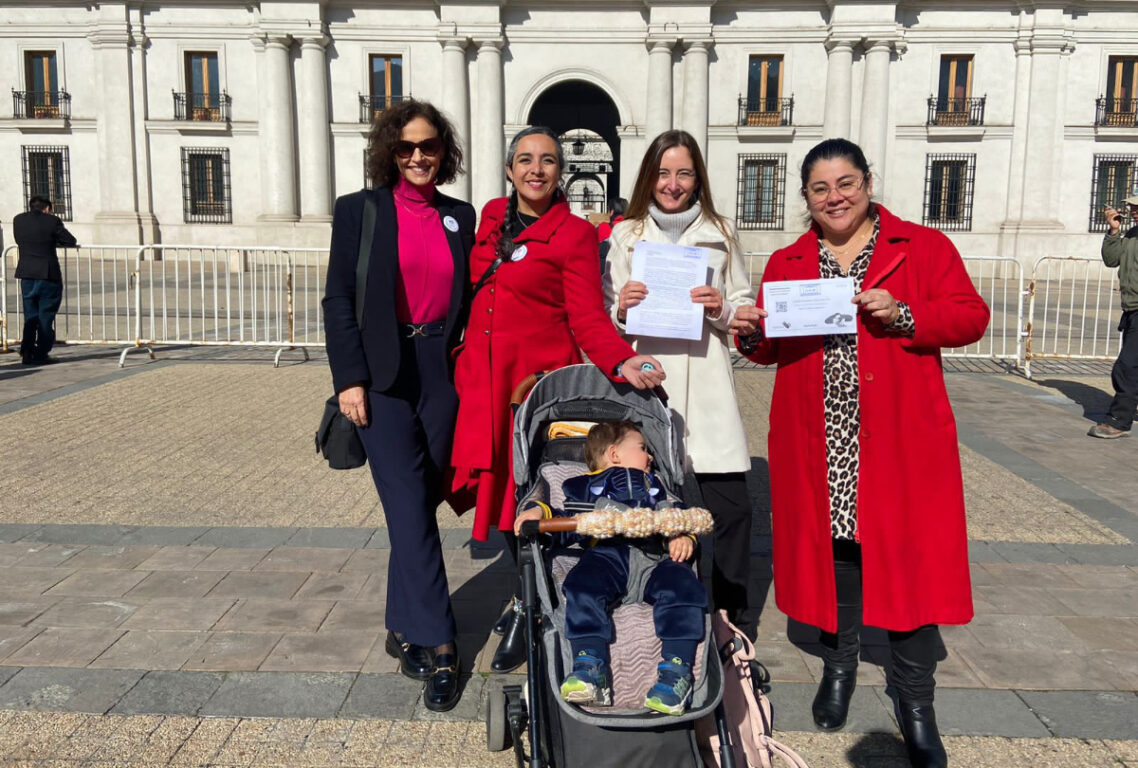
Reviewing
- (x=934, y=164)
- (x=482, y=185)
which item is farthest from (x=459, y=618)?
(x=934, y=164)

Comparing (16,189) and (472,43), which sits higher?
(472,43)

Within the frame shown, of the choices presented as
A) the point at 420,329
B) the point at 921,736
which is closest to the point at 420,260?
the point at 420,329

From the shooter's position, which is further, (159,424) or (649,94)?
(649,94)

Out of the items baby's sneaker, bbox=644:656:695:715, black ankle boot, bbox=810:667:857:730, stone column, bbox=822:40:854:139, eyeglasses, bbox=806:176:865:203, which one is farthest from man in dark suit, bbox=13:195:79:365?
stone column, bbox=822:40:854:139

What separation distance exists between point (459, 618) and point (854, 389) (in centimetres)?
212

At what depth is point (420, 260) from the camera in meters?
3.59

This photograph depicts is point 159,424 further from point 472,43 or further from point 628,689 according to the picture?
point 472,43

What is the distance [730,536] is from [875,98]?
29.4 m

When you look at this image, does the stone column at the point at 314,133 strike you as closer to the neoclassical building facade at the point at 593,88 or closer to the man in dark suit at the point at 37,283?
the neoclassical building facade at the point at 593,88

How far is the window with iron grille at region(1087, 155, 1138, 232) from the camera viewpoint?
31.6 metres

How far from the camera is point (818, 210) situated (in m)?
3.24

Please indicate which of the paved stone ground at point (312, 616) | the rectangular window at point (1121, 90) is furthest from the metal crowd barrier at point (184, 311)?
the rectangular window at point (1121, 90)

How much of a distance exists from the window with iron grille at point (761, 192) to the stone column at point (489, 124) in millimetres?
8219

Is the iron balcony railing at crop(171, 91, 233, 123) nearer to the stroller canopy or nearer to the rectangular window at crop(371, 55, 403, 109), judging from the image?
the rectangular window at crop(371, 55, 403, 109)
